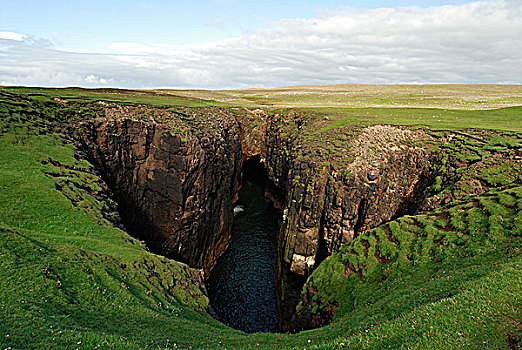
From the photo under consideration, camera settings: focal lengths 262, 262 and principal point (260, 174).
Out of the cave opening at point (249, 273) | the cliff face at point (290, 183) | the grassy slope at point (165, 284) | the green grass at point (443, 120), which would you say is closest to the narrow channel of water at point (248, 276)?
the cave opening at point (249, 273)

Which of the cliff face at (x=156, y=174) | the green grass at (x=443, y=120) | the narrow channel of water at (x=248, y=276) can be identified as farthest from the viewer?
the green grass at (x=443, y=120)

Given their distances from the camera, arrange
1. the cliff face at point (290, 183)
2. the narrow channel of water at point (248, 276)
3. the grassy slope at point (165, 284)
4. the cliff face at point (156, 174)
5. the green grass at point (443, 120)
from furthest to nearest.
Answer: the green grass at point (443, 120) → the cliff face at point (156, 174) → the narrow channel of water at point (248, 276) → the cliff face at point (290, 183) → the grassy slope at point (165, 284)

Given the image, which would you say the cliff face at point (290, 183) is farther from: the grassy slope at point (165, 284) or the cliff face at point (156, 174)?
the grassy slope at point (165, 284)

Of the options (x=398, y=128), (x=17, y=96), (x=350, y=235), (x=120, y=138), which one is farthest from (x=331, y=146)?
(x=17, y=96)

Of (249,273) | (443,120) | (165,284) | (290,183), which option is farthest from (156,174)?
(443,120)

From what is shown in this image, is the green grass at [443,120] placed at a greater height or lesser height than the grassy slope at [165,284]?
greater
